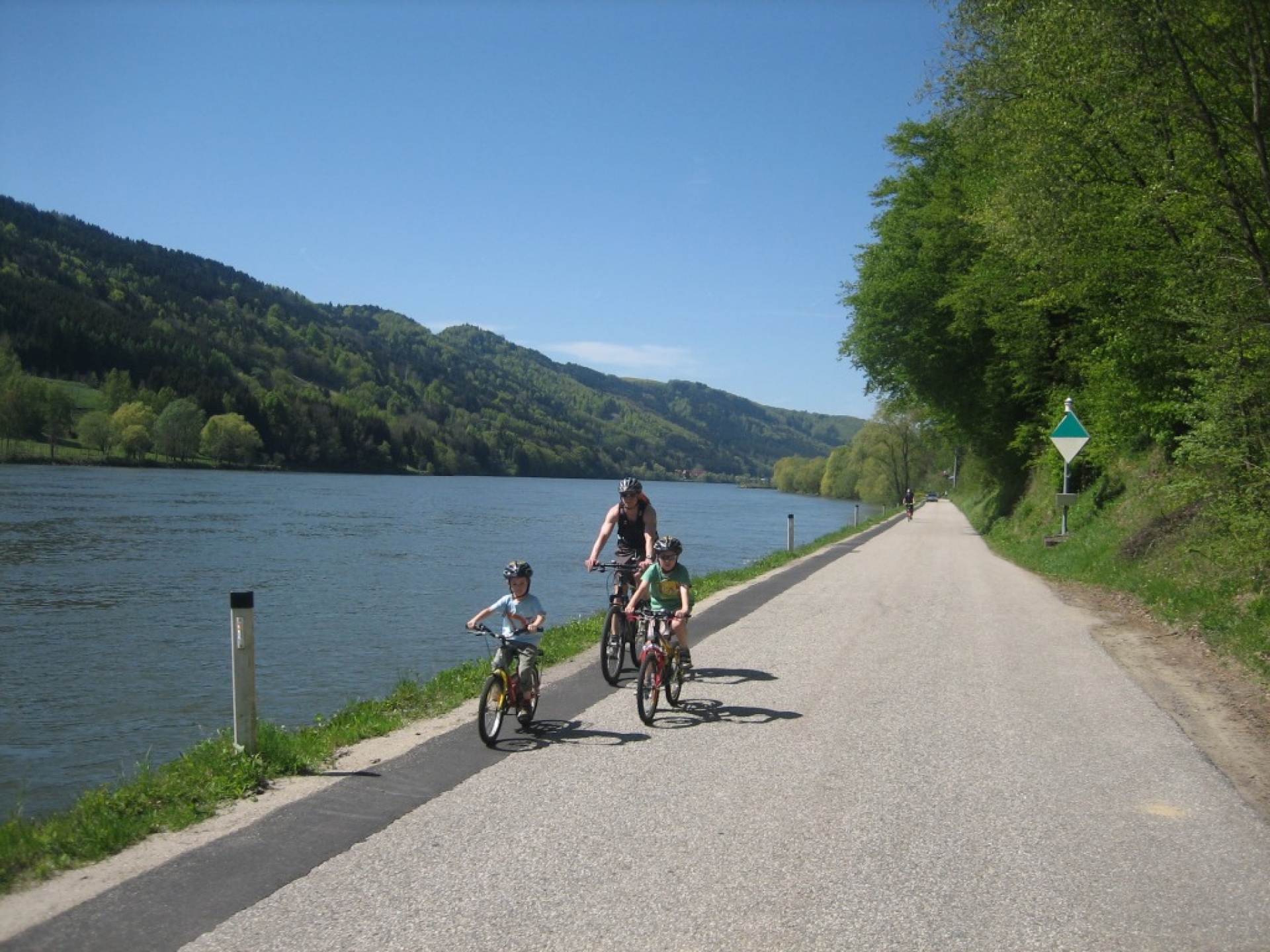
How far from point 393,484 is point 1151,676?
296 feet

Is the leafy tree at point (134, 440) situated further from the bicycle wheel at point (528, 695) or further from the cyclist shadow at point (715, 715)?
the bicycle wheel at point (528, 695)

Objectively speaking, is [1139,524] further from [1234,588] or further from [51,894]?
[51,894]

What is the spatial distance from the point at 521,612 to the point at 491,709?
709 mm

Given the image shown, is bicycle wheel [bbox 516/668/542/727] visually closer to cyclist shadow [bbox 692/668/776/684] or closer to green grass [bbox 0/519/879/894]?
green grass [bbox 0/519/879/894]

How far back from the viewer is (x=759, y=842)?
5012 mm

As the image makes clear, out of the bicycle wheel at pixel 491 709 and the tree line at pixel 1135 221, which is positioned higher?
the tree line at pixel 1135 221

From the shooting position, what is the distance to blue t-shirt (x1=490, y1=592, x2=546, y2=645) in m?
7.18

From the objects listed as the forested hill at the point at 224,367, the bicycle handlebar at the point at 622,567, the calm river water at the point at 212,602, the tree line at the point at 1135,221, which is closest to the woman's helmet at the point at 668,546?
the bicycle handlebar at the point at 622,567

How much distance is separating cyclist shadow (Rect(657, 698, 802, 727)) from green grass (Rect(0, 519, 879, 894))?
194 cm

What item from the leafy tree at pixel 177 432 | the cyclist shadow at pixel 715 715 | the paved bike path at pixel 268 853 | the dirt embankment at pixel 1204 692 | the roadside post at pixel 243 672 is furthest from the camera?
the leafy tree at pixel 177 432

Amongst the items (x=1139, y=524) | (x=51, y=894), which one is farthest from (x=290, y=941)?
(x=1139, y=524)

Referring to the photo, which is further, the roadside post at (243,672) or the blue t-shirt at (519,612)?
the blue t-shirt at (519,612)

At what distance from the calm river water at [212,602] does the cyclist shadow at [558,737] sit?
368 cm

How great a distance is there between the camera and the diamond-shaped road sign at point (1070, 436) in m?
19.9
